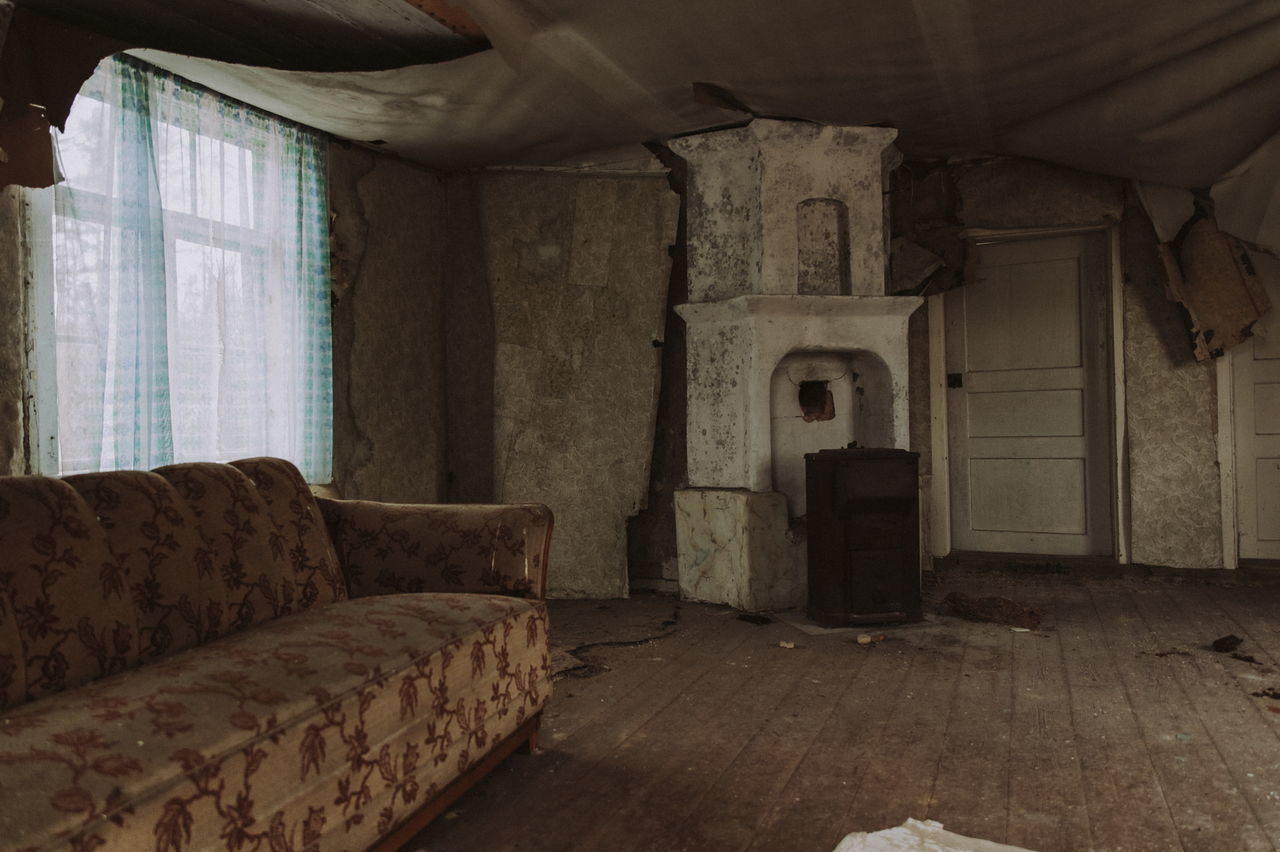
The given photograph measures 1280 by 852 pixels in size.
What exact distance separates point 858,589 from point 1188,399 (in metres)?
2.57

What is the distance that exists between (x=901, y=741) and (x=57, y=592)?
7.21 feet

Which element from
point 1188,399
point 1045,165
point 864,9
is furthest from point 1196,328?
point 864,9

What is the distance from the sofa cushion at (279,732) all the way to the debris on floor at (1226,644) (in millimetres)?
2896

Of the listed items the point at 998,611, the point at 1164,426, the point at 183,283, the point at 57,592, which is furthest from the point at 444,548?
the point at 1164,426

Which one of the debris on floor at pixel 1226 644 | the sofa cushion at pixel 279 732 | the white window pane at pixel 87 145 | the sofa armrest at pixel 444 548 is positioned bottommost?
the debris on floor at pixel 1226 644

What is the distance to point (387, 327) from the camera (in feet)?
16.0

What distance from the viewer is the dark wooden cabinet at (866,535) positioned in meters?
3.97

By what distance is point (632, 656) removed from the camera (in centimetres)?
360

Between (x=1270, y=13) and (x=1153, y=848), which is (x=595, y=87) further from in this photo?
(x=1153, y=848)

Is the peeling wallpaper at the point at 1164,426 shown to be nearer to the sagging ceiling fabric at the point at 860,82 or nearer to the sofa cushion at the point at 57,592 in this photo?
the sagging ceiling fabric at the point at 860,82

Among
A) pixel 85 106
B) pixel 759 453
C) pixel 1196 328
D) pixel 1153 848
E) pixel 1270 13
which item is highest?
pixel 1270 13

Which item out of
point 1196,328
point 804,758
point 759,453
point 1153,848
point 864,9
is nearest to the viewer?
point 1153,848

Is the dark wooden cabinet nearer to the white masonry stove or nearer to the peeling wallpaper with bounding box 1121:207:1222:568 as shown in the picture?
the white masonry stove

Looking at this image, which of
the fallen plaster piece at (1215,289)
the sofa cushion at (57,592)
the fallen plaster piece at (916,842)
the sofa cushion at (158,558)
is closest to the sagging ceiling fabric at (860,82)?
the fallen plaster piece at (1215,289)
